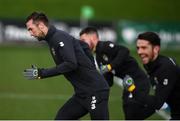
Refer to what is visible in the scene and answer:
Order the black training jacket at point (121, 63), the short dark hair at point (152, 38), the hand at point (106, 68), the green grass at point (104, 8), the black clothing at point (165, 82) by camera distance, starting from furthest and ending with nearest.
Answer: the green grass at point (104, 8), the black training jacket at point (121, 63), the hand at point (106, 68), the short dark hair at point (152, 38), the black clothing at point (165, 82)

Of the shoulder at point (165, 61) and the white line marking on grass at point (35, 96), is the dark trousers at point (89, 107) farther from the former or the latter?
the white line marking on grass at point (35, 96)

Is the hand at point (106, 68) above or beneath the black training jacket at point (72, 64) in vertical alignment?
beneath

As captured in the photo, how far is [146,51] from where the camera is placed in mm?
8414

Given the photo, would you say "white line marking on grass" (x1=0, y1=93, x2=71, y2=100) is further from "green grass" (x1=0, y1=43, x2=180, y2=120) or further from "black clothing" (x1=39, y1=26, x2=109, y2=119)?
"black clothing" (x1=39, y1=26, x2=109, y2=119)

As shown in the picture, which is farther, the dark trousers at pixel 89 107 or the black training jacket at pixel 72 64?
the dark trousers at pixel 89 107

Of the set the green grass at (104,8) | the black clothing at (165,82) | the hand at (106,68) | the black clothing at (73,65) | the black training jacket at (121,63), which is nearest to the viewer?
the black clothing at (165,82)

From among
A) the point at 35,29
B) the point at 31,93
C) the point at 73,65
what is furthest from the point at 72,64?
the point at 31,93

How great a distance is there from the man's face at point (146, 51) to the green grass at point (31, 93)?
5.51 meters

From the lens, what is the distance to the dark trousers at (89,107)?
918 cm

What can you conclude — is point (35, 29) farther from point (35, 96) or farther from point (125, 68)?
point (35, 96)

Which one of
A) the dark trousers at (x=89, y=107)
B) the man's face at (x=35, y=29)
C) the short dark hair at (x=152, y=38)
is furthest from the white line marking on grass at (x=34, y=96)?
the short dark hair at (x=152, y=38)

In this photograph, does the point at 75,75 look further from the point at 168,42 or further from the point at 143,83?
the point at 168,42

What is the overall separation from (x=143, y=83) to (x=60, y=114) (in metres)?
2.81

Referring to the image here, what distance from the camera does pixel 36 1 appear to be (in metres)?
38.3
